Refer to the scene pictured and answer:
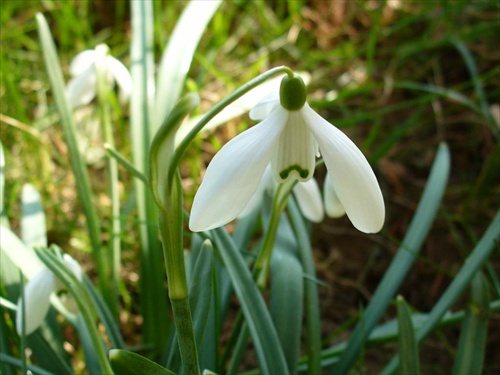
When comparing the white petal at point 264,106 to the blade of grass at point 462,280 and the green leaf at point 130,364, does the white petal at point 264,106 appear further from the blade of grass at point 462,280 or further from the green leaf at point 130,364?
the blade of grass at point 462,280

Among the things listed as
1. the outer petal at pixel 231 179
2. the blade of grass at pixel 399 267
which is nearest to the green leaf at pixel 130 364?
the outer petal at pixel 231 179

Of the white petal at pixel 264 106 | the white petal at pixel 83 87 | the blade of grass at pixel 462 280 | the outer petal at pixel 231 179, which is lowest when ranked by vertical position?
the blade of grass at pixel 462 280

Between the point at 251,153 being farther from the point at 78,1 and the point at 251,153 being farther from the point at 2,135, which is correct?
the point at 78,1

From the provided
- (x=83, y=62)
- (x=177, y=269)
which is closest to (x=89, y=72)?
(x=83, y=62)

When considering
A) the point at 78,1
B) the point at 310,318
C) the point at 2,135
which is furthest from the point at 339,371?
the point at 78,1

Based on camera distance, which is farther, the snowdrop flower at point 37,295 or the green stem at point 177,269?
the snowdrop flower at point 37,295
